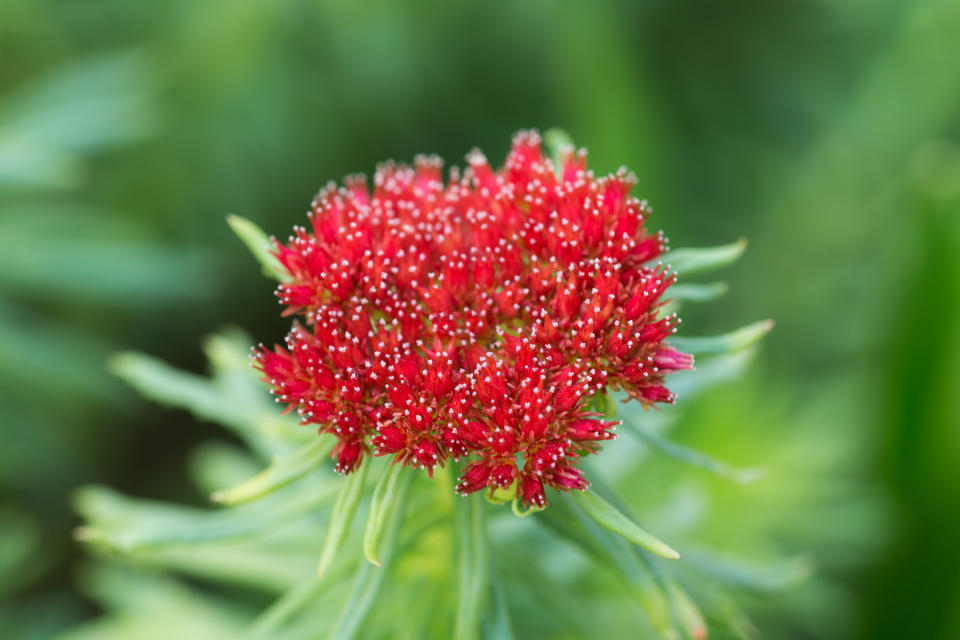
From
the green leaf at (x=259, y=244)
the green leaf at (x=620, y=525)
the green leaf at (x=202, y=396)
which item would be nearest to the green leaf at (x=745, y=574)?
the green leaf at (x=620, y=525)

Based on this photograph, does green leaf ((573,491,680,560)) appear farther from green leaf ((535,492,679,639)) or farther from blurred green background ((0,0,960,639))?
blurred green background ((0,0,960,639))

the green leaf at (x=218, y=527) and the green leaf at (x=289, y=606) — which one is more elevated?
the green leaf at (x=218, y=527)

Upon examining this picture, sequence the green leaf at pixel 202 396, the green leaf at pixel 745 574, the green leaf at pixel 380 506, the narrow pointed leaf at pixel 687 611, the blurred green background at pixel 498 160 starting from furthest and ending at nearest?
the blurred green background at pixel 498 160 → the green leaf at pixel 202 396 → the green leaf at pixel 745 574 → the narrow pointed leaf at pixel 687 611 → the green leaf at pixel 380 506

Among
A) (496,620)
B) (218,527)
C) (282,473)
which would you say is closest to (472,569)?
(496,620)

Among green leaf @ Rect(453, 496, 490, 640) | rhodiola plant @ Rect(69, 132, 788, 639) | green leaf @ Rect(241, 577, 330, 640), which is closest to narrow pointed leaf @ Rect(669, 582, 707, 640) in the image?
rhodiola plant @ Rect(69, 132, 788, 639)

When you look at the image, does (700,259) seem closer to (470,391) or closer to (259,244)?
(470,391)

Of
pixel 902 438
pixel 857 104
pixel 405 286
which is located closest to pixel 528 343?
pixel 405 286

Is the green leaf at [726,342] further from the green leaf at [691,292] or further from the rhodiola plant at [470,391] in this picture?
the green leaf at [691,292]
